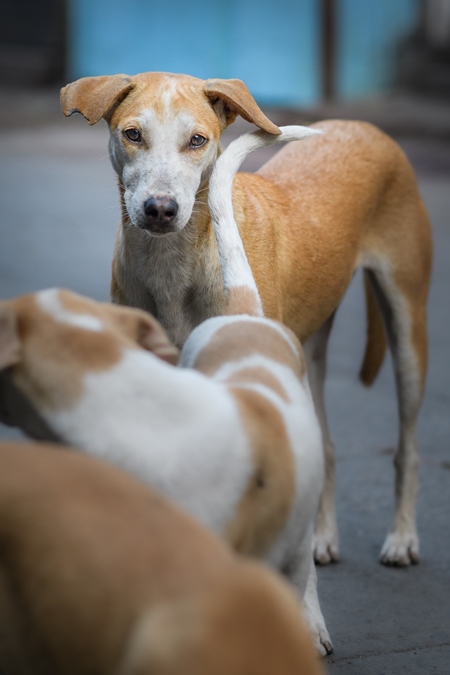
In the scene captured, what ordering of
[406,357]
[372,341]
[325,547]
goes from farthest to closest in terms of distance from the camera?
1. [372,341]
2. [406,357]
3. [325,547]

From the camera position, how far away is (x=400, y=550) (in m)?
3.86

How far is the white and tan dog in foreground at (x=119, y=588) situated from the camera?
1.44 meters

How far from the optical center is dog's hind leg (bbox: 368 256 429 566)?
4012 millimetres

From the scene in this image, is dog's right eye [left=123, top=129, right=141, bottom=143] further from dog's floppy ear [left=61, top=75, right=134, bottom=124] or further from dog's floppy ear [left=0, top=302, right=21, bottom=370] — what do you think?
dog's floppy ear [left=0, top=302, right=21, bottom=370]

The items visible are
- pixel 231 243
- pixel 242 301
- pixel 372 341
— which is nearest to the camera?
pixel 242 301

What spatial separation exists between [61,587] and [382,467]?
329cm

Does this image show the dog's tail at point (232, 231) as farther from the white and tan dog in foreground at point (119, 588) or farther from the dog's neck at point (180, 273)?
the white and tan dog in foreground at point (119, 588)

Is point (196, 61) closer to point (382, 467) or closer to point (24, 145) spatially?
point (24, 145)

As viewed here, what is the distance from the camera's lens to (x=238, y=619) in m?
1.46

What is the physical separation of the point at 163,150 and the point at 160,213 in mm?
231

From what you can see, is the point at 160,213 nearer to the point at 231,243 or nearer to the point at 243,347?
the point at 231,243

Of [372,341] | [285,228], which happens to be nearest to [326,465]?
[372,341]

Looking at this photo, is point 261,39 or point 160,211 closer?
point 160,211

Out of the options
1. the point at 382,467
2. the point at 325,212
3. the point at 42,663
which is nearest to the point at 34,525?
the point at 42,663
